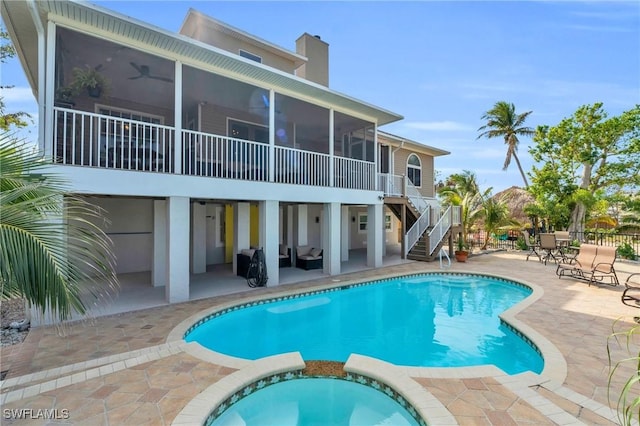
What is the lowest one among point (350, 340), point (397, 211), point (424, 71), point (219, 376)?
point (350, 340)

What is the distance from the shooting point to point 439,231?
14.7 meters

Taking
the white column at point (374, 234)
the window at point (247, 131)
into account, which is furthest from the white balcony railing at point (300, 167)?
the window at point (247, 131)

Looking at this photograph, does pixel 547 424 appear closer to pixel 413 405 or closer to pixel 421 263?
pixel 413 405

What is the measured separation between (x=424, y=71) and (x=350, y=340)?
36.7 ft

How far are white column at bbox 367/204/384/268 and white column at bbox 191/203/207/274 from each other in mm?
6676

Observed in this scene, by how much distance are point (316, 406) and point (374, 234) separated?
8.98 meters

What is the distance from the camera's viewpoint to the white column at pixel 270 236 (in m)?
9.72

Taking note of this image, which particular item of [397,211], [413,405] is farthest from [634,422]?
[397,211]

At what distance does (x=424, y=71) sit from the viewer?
41.7ft

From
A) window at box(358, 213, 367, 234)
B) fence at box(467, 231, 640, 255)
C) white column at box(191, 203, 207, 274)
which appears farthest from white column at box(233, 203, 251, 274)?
fence at box(467, 231, 640, 255)

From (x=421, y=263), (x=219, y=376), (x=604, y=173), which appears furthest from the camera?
(x=604, y=173)

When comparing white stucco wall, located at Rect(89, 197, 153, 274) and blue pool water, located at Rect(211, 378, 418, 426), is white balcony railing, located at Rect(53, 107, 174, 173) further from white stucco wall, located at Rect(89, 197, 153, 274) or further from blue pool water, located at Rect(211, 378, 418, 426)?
blue pool water, located at Rect(211, 378, 418, 426)

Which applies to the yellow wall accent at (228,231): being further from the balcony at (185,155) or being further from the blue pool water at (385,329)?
the blue pool water at (385,329)

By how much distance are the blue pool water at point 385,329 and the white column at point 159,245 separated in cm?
348
